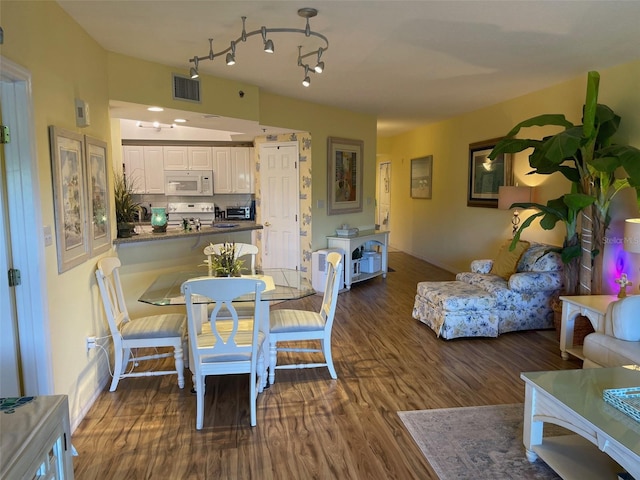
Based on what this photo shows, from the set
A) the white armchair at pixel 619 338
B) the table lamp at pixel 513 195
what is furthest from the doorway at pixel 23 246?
the table lamp at pixel 513 195

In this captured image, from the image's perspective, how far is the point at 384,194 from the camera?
10.6m

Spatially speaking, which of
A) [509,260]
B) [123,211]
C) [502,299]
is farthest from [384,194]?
[123,211]

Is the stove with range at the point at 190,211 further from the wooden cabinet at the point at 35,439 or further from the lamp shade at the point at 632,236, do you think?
the wooden cabinet at the point at 35,439

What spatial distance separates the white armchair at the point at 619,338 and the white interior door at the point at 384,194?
736 cm

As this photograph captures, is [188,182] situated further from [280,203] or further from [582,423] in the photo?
[582,423]

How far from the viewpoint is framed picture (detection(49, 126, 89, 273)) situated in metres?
2.50

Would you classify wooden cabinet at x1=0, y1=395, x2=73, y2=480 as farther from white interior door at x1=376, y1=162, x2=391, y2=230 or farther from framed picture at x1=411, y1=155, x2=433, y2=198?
white interior door at x1=376, y1=162, x2=391, y2=230

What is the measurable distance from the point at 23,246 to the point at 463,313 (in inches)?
143

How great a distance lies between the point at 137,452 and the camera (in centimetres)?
240

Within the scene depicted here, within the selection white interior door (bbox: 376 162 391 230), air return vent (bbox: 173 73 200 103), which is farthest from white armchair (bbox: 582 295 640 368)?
white interior door (bbox: 376 162 391 230)

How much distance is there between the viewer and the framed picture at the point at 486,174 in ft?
18.5

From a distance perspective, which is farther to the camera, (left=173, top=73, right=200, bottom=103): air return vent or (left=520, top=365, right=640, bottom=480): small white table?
(left=173, top=73, right=200, bottom=103): air return vent

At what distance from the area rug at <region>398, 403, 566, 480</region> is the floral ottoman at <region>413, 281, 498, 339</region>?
1.31 metres

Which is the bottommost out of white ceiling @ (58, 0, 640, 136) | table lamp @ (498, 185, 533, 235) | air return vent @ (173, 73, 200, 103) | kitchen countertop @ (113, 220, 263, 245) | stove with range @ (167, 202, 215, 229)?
kitchen countertop @ (113, 220, 263, 245)
